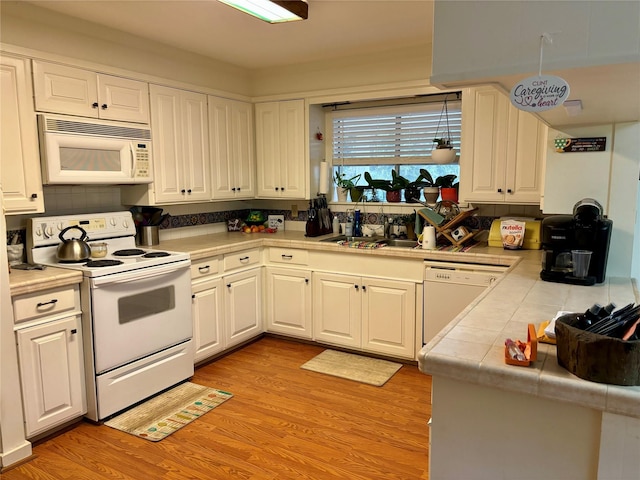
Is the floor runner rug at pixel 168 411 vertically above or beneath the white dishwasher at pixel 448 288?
beneath

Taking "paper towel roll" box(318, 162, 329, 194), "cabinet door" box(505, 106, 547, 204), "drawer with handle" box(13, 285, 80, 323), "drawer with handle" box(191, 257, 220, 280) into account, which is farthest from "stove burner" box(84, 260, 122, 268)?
"cabinet door" box(505, 106, 547, 204)

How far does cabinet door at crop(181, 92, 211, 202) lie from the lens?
12.4ft

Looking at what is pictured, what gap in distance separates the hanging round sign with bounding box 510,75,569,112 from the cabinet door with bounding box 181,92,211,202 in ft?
9.83

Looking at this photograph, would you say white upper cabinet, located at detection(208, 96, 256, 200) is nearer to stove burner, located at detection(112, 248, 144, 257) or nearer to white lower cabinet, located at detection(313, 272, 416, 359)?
stove burner, located at detection(112, 248, 144, 257)

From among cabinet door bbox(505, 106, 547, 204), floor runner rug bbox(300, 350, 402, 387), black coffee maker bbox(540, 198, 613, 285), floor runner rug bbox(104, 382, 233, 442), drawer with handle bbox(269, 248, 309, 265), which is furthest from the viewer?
drawer with handle bbox(269, 248, 309, 265)

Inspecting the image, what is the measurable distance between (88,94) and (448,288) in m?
2.72

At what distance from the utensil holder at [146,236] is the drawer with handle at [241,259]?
1.90 ft

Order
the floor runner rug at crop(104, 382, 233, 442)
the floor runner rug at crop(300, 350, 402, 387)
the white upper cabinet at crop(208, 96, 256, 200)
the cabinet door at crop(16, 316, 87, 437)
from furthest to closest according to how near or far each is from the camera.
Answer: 1. the white upper cabinet at crop(208, 96, 256, 200)
2. the floor runner rug at crop(300, 350, 402, 387)
3. the floor runner rug at crop(104, 382, 233, 442)
4. the cabinet door at crop(16, 316, 87, 437)

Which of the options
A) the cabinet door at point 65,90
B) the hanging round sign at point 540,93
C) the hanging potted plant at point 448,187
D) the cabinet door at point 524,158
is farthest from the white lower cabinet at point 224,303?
the hanging round sign at point 540,93

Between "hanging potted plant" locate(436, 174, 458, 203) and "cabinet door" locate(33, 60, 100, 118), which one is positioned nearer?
"cabinet door" locate(33, 60, 100, 118)

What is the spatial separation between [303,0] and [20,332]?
2.33m

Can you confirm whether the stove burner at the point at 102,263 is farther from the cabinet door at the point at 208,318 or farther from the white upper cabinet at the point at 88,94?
the white upper cabinet at the point at 88,94

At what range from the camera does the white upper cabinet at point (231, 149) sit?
4.07 meters

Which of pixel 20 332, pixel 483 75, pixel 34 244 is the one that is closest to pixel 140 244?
pixel 34 244
